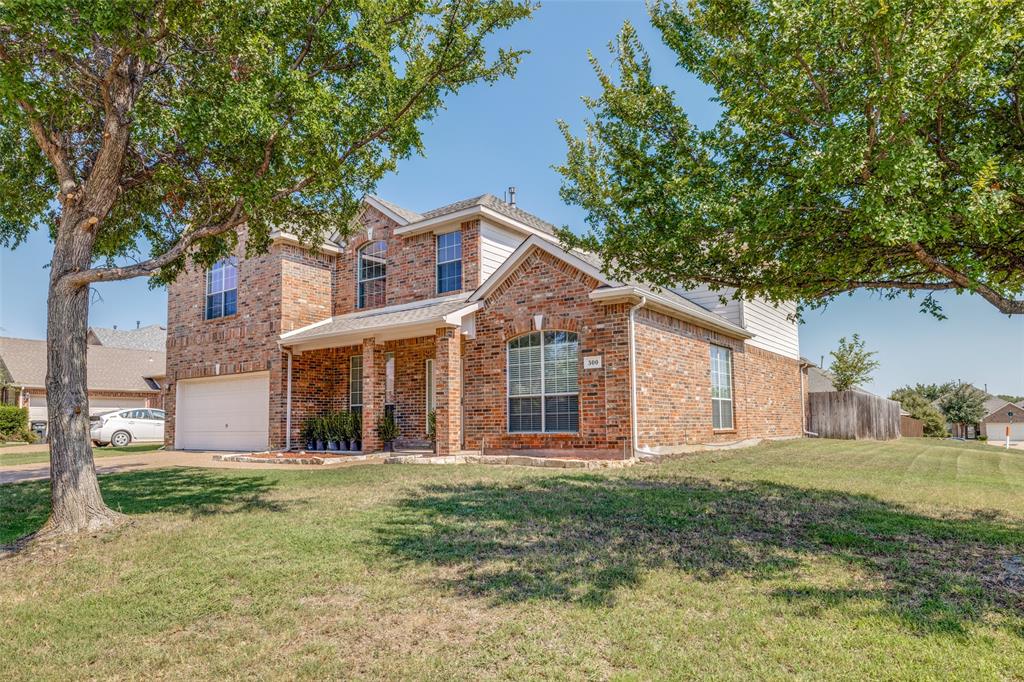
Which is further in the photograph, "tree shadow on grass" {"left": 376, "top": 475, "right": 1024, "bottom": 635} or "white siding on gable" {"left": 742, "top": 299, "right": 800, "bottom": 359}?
"white siding on gable" {"left": 742, "top": 299, "right": 800, "bottom": 359}

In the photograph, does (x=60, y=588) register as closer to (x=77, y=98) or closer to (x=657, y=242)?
(x=77, y=98)

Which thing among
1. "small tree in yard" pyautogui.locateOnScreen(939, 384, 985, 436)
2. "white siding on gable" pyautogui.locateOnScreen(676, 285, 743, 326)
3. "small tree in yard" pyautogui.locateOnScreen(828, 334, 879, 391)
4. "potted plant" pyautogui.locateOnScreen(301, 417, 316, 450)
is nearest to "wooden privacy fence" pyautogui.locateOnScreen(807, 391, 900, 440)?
"small tree in yard" pyautogui.locateOnScreen(828, 334, 879, 391)

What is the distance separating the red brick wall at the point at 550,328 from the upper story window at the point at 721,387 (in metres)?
4.77

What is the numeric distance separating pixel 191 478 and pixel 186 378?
9988 millimetres

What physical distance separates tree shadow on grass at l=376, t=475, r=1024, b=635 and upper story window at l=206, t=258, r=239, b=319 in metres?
13.4

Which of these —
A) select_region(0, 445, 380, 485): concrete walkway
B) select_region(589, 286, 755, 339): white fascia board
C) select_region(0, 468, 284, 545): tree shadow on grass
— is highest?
select_region(589, 286, 755, 339): white fascia board

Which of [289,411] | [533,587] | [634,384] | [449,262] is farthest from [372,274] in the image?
[533,587]

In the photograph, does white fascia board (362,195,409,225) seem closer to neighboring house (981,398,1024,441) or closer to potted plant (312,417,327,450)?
potted plant (312,417,327,450)

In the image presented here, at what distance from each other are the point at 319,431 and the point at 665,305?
1018 centimetres

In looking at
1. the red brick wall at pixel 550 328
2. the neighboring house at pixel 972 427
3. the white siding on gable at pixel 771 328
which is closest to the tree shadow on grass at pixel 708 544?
the red brick wall at pixel 550 328

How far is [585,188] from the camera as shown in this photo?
8.55 metres

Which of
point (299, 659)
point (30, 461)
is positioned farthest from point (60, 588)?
point (30, 461)

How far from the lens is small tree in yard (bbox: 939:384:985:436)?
61.3 meters

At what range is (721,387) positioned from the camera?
669 inches
